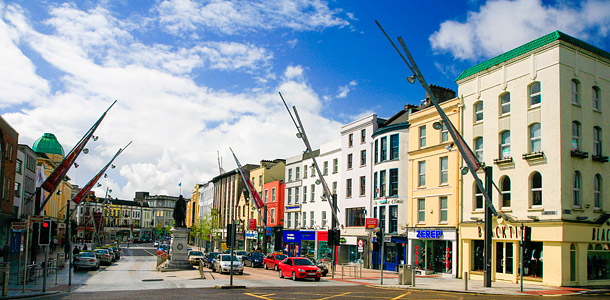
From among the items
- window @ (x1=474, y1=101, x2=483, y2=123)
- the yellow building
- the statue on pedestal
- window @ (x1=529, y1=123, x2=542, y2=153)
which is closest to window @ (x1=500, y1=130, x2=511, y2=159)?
window @ (x1=529, y1=123, x2=542, y2=153)

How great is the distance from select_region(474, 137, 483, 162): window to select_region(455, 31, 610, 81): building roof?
16.5 feet

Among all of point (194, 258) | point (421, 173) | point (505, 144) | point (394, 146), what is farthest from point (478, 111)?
point (194, 258)

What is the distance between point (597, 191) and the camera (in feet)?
108

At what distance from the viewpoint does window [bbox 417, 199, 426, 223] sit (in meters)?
43.8

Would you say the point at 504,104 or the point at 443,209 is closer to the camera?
the point at 504,104

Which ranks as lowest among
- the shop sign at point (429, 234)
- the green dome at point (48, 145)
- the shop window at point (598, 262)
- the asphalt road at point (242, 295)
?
the asphalt road at point (242, 295)

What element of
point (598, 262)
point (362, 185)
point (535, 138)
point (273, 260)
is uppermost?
point (535, 138)

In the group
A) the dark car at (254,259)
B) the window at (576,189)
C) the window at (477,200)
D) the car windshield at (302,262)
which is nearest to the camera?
the window at (576,189)

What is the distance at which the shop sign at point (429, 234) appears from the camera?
1609 inches

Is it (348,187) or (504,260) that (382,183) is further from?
(504,260)

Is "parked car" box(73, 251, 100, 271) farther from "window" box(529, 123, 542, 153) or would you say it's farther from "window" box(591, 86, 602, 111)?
"window" box(591, 86, 602, 111)

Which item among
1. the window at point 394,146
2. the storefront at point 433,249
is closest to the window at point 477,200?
the storefront at point 433,249

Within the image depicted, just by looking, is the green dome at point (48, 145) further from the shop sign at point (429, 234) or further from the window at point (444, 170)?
the window at point (444, 170)

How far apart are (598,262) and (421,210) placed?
14658 millimetres
